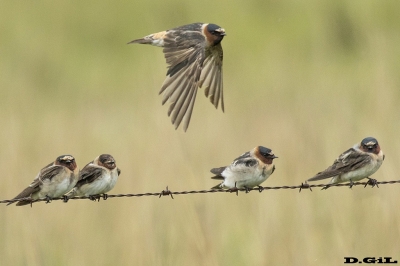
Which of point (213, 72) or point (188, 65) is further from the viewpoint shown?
point (213, 72)

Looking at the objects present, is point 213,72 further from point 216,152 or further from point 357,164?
point 357,164

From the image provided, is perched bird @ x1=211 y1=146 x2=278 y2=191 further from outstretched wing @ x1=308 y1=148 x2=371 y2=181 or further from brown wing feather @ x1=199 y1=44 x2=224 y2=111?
brown wing feather @ x1=199 y1=44 x2=224 y2=111

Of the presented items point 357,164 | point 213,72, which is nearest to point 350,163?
point 357,164

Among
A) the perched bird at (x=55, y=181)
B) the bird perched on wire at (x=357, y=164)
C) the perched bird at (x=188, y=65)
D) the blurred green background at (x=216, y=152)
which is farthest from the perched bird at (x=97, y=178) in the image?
the bird perched on wire at (x=357, y=164)

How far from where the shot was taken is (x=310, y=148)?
9781 millimetres

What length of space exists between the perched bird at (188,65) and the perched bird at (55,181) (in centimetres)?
93

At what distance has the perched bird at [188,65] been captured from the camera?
26.7 ft

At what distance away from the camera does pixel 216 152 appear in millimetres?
10523

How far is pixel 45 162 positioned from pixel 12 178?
45.5 inches

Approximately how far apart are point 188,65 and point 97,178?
148cm

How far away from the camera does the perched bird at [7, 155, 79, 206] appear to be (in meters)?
7.48

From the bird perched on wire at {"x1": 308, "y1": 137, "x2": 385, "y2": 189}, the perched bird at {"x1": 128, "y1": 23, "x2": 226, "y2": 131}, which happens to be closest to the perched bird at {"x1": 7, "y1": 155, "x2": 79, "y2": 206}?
the perched bird at {"x1": 128, "y1": 23, "x2": 226, "y2": 131}

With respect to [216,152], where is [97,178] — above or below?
below

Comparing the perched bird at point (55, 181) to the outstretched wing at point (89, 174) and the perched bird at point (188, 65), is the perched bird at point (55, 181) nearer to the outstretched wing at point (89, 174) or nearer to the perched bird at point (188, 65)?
the outstretched wing at point (89, 174)
